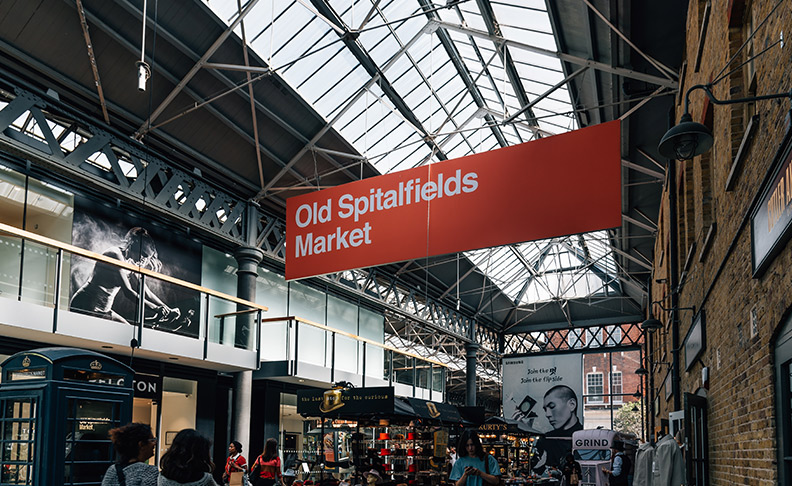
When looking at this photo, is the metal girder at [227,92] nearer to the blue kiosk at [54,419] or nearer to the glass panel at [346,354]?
the glass panel at [346,354]

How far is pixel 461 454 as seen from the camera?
25.4ft

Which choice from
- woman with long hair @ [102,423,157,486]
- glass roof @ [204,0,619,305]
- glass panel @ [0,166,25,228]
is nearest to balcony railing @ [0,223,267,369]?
glass panel @ [0,166,25,228]

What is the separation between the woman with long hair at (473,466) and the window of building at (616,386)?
29.8 metres

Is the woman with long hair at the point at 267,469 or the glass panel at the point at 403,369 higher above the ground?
the glass panel at the point at 403,369

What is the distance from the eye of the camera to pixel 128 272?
14.3 m

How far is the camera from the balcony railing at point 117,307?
1207 cm

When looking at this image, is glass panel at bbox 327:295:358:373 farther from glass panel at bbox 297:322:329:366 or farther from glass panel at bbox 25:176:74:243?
glass panel at bbox 25:176:74:243

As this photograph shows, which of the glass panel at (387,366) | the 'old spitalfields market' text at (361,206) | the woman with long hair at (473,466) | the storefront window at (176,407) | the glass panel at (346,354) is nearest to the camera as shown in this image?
the woman with long hair at (473,466)

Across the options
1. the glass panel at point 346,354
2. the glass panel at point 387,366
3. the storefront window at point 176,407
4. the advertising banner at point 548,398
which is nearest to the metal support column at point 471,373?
the advertising banner at point 548,398

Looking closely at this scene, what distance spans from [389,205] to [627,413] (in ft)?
130

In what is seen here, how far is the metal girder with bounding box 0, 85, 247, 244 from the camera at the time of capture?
1326 centimetres

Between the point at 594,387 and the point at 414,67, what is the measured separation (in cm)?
2479

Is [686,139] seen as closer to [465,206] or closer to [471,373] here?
[465,206]

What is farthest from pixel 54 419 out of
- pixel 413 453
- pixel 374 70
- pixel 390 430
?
pixel 374 70
